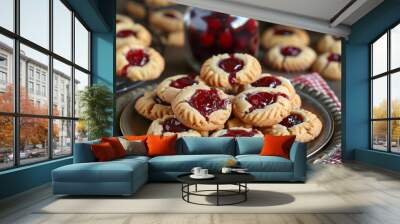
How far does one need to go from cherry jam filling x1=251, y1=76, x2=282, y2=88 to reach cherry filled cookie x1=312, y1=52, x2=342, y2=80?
3.38 feet

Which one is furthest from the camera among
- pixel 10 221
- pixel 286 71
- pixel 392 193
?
pixel 286 71

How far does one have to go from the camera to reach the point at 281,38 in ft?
Answer: 28.0

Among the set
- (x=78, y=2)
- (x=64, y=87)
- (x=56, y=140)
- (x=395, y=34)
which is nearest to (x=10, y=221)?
(x=56, y=140)

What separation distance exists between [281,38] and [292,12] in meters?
0.59

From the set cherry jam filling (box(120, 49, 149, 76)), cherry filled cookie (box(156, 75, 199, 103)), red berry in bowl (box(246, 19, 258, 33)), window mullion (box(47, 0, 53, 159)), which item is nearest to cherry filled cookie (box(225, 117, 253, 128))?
cherry filled cookie (box(156, 75, 199, 103))

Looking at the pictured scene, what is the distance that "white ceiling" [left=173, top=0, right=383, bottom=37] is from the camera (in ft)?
25.6

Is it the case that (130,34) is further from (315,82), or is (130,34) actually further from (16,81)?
(315,82)

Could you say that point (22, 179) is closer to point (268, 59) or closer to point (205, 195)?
point (205, 195)

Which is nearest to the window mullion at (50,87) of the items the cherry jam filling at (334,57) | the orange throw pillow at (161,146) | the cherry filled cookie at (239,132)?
the orange throw pillow at (161,146)

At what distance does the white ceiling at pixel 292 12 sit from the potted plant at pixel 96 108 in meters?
2.53

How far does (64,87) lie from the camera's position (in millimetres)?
6777

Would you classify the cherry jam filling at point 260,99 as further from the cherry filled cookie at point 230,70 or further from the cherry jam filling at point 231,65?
the cherry jam filling at point 231,65

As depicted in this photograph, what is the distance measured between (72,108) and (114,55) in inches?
72.7

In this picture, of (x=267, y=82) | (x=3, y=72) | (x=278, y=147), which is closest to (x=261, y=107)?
(x=267, y=82)
